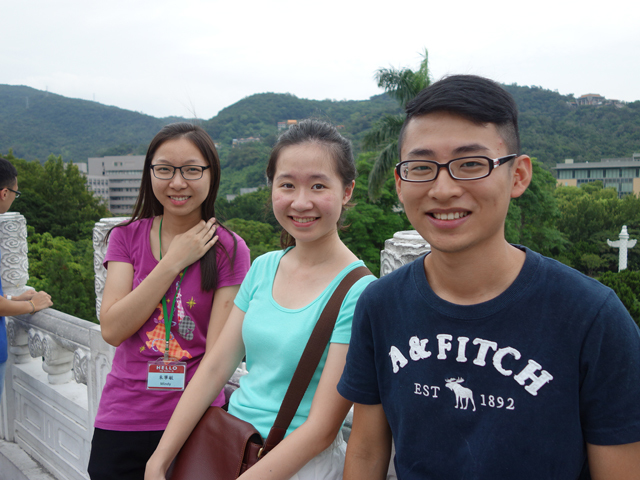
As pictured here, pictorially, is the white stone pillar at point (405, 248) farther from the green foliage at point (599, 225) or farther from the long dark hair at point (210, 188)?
the green foliage at point (599, 225)

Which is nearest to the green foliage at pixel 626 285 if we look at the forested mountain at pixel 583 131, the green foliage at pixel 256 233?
the green foliage at pixel 256 233

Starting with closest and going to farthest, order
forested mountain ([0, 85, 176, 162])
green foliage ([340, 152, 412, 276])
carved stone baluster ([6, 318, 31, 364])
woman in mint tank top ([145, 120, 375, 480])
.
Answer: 1. woman in mint tank top ([145, 120, 375, 480])
2. carved stone baluster ([6, 318, 31, 364])
3. green foliage ([340, 152, 412, 276])
4. forested mountain ([0, 85, 176, 162])

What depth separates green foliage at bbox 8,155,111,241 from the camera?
1124 inches

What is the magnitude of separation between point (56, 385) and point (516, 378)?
322cm

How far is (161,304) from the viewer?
78.5 inches

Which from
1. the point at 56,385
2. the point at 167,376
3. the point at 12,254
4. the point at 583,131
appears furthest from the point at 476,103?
the point at 583,131

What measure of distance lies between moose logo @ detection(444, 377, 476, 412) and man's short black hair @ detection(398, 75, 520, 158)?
0.55 metres

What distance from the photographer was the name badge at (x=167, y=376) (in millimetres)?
1943

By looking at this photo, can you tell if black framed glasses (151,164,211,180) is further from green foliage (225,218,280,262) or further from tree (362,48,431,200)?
green foliage (225,218,280,262)

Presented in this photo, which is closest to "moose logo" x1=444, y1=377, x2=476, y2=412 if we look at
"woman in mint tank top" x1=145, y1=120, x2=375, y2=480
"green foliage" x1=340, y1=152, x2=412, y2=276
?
"woman in mint tank top" x1=145, y1=120, x2=375, y2=480

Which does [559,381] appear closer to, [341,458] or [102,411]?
[341,458]

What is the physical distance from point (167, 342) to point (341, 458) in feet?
2.81

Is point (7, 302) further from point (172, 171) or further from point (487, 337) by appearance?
point (487, 337)

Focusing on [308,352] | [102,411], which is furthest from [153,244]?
[308,352]
